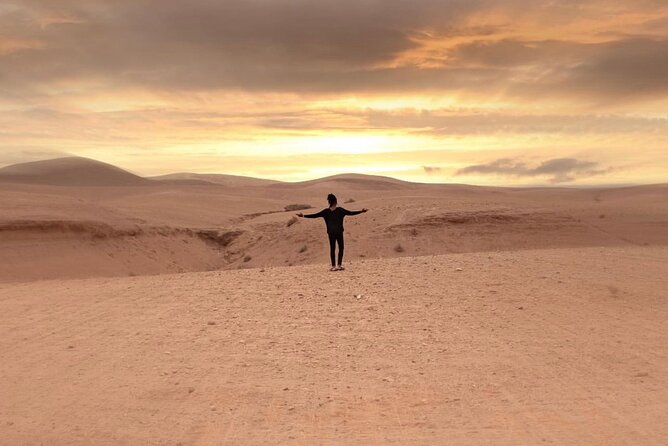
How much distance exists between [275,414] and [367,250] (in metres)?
13.9

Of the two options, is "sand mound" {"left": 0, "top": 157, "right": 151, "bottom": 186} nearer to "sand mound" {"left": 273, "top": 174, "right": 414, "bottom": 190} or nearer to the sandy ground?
"sand mound" {"left": 273, "top": 174, "right": 414, "bottom": 190}

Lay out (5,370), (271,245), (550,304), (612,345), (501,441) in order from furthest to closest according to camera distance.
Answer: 1. (271,245)
2. (550,304)
3. (612,345)
4. (5,370)
5. (501,441)

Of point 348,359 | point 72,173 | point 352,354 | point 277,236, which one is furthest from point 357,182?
point 348,359

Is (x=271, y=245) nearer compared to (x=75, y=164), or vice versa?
Answer: (x=271, y=245)

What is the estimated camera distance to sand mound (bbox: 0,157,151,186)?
103438mm

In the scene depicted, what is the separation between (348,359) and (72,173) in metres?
108

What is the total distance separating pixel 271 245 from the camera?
24016mm

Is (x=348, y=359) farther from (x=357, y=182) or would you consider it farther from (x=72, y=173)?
(x=72, y=173)

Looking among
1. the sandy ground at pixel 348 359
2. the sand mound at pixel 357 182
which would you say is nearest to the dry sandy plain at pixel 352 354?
the sandy ground at pixel 348 359

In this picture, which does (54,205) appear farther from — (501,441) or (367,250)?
(501,441)

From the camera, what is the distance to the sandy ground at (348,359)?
22.6 feet

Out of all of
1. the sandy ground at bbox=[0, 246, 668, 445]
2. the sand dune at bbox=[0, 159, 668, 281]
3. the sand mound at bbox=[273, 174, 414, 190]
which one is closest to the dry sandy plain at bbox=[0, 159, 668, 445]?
the sandy ground at bbox=[0, 246, 668, 445]

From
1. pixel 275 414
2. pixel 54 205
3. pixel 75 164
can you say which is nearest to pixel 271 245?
pixel 54 205

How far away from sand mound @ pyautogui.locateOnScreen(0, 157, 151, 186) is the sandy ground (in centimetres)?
9517
